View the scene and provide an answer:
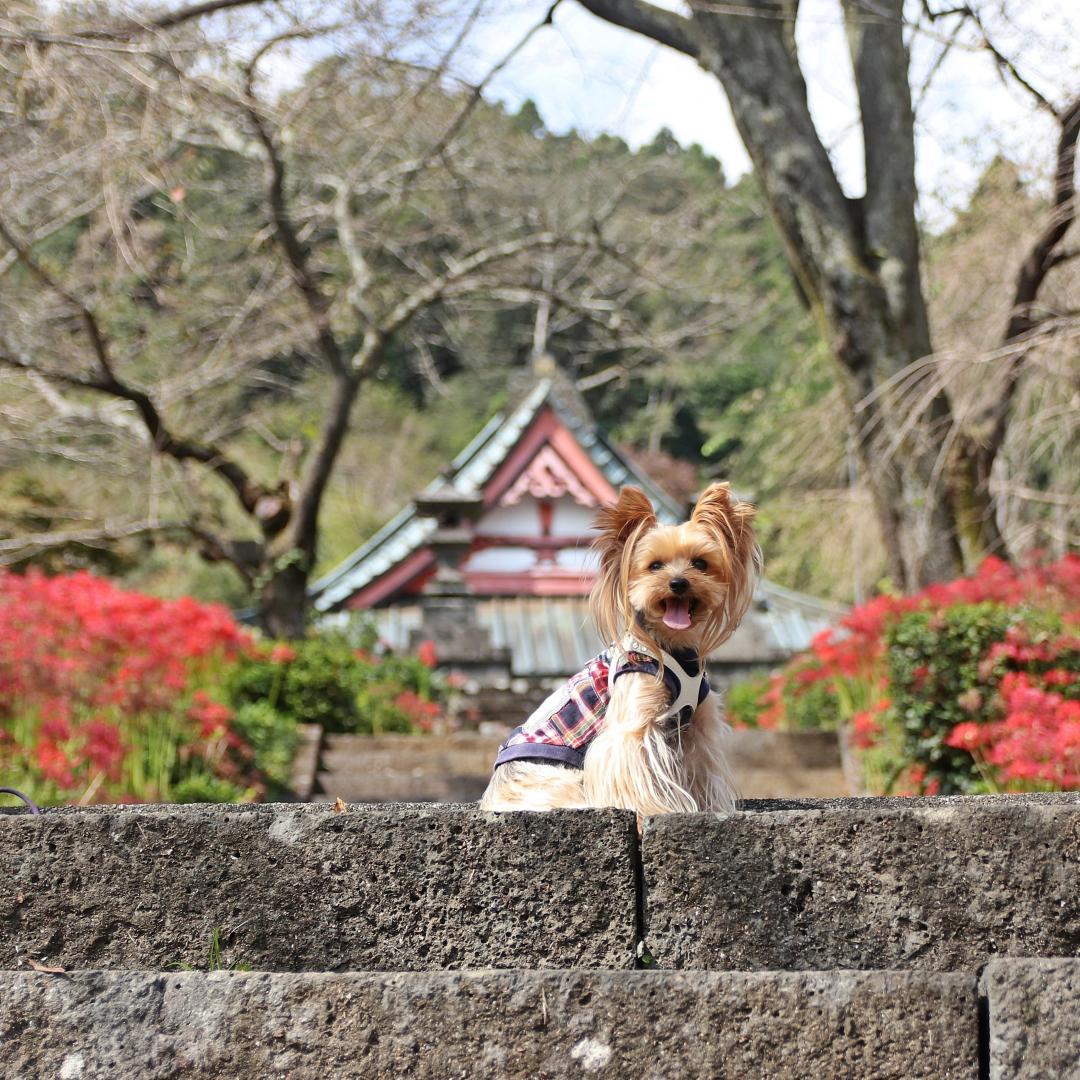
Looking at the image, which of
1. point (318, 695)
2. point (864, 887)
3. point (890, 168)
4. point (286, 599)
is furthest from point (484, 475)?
point (864, 887)

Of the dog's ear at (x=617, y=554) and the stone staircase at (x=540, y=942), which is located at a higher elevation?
the dog's ear at (x=617, y=554)

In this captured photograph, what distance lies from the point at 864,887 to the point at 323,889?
1025 mm

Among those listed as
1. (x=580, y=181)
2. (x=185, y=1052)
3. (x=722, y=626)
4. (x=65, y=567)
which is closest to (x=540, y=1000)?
(x=185, y=1052)

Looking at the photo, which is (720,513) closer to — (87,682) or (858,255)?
(87,682)

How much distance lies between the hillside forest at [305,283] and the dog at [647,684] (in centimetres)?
444

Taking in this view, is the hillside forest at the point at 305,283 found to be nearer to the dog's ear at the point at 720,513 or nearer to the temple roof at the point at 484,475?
the temple roof at the point at 484,475

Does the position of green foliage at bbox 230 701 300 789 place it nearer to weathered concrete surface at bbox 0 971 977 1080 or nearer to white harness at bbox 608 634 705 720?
white harness at bbox 608 634 705 720

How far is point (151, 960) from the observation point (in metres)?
2.49

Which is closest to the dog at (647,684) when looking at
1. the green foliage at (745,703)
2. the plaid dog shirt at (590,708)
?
the plaid dog shirt at (590,708)

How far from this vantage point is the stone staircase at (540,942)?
7.21 ft

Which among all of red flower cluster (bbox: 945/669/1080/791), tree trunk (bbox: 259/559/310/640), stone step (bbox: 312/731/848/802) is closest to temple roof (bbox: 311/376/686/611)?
tree trunk (bbox: 259/559/310/640)

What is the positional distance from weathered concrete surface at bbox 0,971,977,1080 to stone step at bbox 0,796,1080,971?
158 mm

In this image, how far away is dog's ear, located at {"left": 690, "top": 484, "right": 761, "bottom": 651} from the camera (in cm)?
341

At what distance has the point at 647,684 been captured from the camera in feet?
11.2
